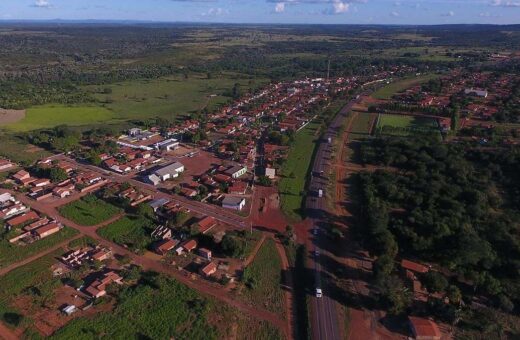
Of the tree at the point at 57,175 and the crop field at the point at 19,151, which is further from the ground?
the tree at the point at 57,175

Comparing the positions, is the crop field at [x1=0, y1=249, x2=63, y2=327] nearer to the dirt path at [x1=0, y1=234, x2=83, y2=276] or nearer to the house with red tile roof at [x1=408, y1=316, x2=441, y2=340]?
the dirt path at [x1=0, y1=234, x2=83, y2=276]

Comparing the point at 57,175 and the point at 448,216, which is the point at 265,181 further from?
the point at 57,175

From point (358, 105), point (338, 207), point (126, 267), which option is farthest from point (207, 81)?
point (126, 267)

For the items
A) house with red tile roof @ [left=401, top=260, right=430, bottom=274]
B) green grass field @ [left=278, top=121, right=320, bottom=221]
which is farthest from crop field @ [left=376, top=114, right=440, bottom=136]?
house with red tile roof @ [left=401, top=260, right=430, bottom=274]

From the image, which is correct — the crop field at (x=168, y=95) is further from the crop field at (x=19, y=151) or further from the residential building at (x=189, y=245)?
the residential building at (x=189, y=245)

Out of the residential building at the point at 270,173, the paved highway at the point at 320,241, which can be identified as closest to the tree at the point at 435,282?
the paved highway at the point at 320,241

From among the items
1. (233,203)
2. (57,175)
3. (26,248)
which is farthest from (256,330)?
(57,175)

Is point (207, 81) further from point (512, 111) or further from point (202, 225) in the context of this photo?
point (202, 225)
